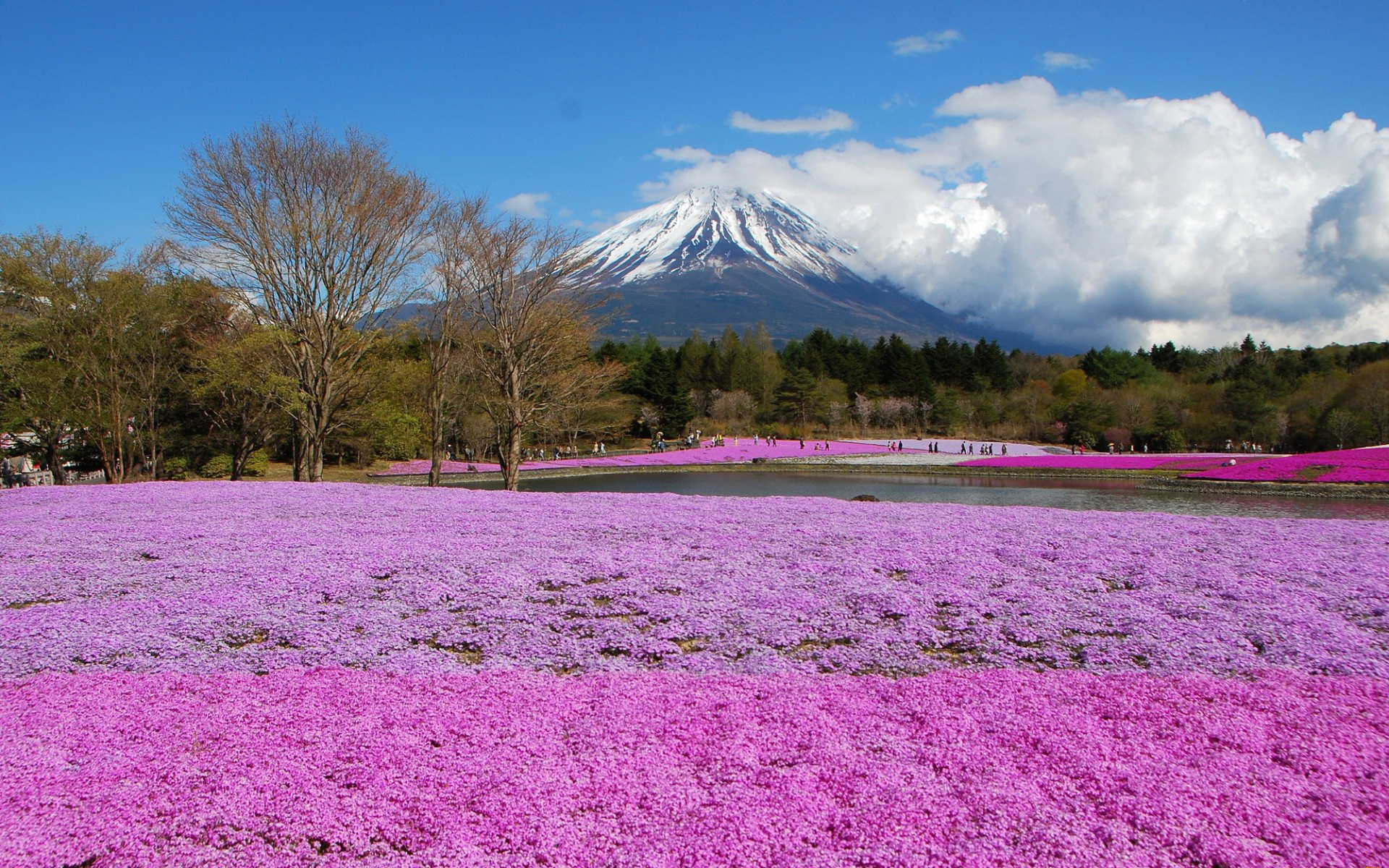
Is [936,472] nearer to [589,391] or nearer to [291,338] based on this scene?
[589,391]

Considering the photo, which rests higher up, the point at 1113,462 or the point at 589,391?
the point at 589,391

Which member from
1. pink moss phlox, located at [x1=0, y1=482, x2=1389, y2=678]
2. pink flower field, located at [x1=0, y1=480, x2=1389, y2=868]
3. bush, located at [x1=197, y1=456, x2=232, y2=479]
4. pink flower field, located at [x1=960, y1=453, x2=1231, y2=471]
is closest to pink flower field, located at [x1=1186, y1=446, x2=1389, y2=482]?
pink flower field, located at [x1=960, y1=453, x2=1231, y2=471]

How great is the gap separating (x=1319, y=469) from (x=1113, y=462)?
14529 millimetres

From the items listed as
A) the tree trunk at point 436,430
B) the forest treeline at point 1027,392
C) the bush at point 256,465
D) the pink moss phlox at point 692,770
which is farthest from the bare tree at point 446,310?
the forest treeline at point 1027,392

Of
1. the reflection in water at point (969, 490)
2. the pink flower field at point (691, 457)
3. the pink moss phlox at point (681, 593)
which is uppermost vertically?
the pink flower field at point (691, 457)

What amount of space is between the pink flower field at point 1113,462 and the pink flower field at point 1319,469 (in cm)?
532

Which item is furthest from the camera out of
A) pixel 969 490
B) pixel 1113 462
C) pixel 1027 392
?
pixel 1027 392

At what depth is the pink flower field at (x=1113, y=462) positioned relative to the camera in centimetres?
4303

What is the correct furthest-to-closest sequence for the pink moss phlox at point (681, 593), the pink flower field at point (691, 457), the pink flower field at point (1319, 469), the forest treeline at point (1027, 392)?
the forest treeline at point (1027, 392) < the pink flower field at point (691, 457) < the pink flower field at point (1319, 469) < the pink moss phlox at point (681, 593)

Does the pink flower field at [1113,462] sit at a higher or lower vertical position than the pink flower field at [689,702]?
higher

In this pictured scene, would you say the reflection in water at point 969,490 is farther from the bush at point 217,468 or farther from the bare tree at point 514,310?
the bush at point 217,468

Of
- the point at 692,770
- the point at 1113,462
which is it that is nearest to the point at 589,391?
the point at 692,770

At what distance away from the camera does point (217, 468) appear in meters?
40.2

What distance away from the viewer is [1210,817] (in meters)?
4.45
